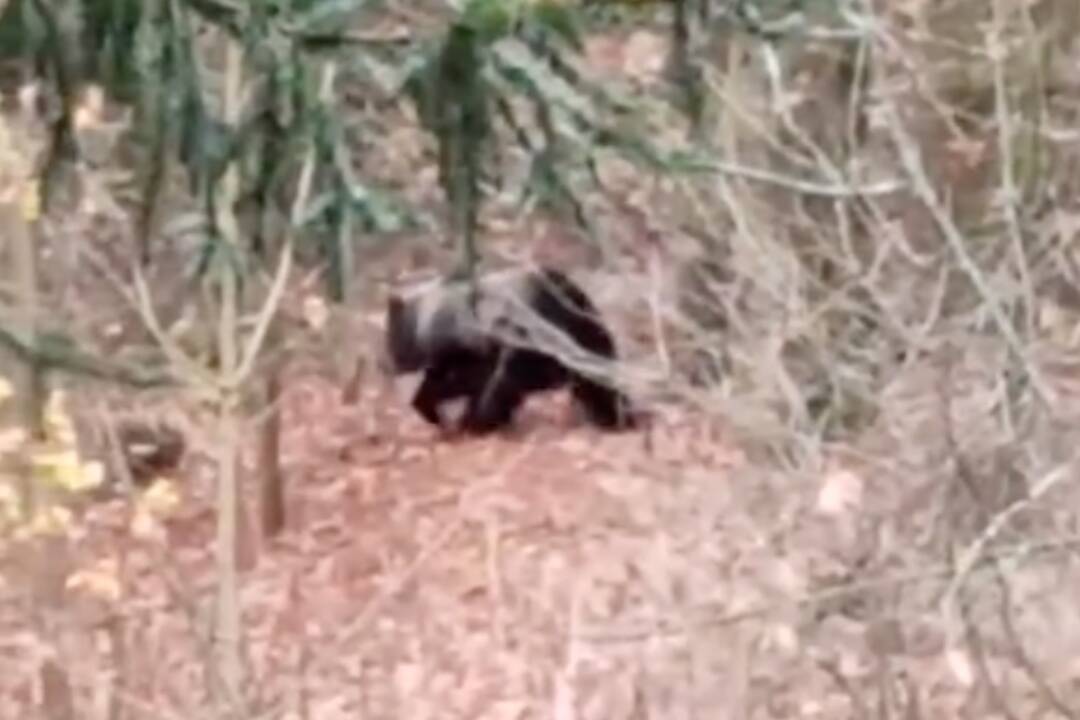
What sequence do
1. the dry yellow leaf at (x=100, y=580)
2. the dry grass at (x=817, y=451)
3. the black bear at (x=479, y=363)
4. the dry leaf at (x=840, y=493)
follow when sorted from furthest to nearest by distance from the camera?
the black bear at (x=479, y=363)
the dry yellow leaf at (x=100, y=580)
the dry leaf at (x=840, y=493)
the dry grass at (x=817, y=451)

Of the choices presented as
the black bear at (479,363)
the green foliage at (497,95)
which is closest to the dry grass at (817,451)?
the green foliage at (497,95)

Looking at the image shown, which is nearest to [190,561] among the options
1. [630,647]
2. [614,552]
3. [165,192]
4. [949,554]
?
[614,552]

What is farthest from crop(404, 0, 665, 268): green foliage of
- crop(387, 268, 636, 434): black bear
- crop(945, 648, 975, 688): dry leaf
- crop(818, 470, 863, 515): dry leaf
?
crop(387, 268, 636, 434): black bear

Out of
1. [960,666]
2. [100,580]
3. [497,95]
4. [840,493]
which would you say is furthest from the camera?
[100,580]

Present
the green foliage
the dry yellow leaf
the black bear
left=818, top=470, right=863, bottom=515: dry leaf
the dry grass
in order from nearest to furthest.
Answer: the green foliage
the dry grass
left=818, top=470, right=863, bottom=515: dry leaf
the dry yellow leaf
the black bear

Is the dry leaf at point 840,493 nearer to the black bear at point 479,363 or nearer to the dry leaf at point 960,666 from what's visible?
the dry leaf at point 960,666

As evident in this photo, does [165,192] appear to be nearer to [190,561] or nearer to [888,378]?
[888,378]

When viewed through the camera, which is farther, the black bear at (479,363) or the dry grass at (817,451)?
the black bear at (479,363)

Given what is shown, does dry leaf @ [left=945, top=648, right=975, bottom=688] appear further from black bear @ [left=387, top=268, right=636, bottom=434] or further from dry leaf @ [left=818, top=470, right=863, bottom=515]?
black bear @ [left=387, top=268, right=636, bottom=434]

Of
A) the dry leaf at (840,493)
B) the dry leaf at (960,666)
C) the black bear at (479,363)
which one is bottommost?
the black bear at (479,363)

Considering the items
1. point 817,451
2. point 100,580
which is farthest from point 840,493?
point 100,580

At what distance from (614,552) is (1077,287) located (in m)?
3.61

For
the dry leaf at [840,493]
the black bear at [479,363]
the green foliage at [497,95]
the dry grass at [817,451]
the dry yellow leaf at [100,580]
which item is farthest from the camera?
the black bear at [479,363]

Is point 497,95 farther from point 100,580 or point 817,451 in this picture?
point 100,580
